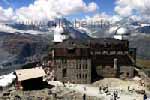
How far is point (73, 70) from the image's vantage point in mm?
113625

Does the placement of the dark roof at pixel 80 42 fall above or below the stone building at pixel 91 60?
above

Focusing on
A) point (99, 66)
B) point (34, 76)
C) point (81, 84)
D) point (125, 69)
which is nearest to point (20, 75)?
point (34, 76)

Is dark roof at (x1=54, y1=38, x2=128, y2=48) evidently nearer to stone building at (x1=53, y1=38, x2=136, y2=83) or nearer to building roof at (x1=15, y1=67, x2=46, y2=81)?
stone building at (x1=53, y1=38, x2=136, y2=83)

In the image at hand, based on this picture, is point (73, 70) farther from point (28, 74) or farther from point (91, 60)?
point (28, 74)

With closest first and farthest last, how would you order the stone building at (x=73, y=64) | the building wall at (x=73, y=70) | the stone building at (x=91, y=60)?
the building wall at (x=73, y=70) < the stone building at (x=73, y=64) < the stone building at (x=91, y=60)

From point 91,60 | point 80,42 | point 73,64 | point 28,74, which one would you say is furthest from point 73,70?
point 28,74

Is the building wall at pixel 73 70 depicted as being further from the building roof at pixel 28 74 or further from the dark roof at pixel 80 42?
the building roof at pixel 28 74

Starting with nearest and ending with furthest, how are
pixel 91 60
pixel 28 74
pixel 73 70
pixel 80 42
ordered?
pixel 28 74
pixel 73 70
pixel 91 60
pixel 80 42

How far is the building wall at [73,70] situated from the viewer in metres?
113

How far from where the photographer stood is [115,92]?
326ft

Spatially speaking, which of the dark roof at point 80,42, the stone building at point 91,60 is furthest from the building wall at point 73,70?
the dark roof at point 80,42

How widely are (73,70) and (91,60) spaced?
8.06 m

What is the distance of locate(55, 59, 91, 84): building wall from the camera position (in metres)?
113

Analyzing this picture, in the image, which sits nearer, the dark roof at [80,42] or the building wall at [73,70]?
the building wall at [73,70]
